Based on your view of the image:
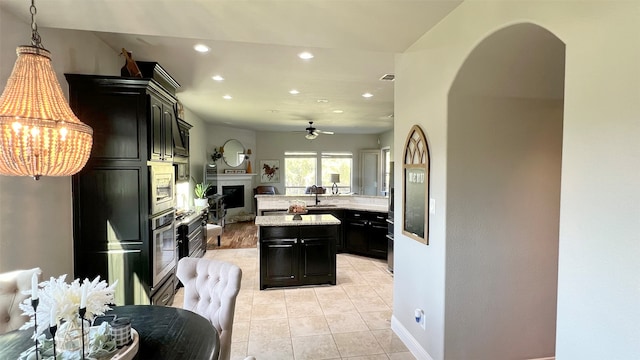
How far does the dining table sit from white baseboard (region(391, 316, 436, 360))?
1789 millimetres

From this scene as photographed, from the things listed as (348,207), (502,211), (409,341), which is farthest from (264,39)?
(348,207)

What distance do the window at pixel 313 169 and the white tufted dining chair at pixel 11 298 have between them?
903cm

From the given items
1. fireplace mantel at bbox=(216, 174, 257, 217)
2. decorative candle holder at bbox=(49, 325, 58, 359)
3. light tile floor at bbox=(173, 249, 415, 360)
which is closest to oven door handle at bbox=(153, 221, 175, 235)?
light tile floor at bbox=(173, 249, 415, 360)

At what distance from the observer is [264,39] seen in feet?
8.66

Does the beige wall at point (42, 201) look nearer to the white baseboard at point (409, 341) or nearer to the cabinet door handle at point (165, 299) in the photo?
the cabinet door handle at point (165, 299)

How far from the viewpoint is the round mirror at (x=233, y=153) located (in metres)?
Answer: 9.67

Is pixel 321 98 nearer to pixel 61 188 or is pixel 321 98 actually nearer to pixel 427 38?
pixel 427 38

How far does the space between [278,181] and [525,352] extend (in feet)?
29.3

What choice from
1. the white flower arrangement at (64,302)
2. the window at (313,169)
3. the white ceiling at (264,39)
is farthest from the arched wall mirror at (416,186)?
the window at (313,169)

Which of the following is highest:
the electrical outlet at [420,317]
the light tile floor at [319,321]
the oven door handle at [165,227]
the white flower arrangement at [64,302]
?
the white flower arrangement at [64,302]

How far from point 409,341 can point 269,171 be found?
836 centimetres

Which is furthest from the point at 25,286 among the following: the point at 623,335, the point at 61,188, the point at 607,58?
the point at 607,58

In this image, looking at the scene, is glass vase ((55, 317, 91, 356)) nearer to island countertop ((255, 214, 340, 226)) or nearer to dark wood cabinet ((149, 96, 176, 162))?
dark wood cabinet ((149, 96, 176, 162))

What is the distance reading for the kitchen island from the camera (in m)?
4.29
